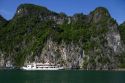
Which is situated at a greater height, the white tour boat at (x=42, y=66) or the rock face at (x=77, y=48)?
the rock face at (x=77, y=48)

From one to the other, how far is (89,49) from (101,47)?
6.97 m

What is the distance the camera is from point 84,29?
196m

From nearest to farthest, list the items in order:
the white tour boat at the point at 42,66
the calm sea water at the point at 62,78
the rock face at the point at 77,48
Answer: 1. the calm sea water at the point at 62,78
2. the white tour boat at the point at 42,66
3. the rock face at the point at 77,48

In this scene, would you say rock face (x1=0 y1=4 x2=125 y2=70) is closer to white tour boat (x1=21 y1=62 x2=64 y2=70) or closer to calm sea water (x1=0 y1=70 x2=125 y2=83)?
white tour boat (x1=21 y1=62 x2=64 y2=70)

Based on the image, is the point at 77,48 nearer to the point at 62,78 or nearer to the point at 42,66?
the point at 42,66

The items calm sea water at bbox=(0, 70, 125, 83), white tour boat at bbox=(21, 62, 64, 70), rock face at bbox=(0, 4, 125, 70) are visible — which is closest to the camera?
calm sea water at bbox=(0, 70, 125, 83)

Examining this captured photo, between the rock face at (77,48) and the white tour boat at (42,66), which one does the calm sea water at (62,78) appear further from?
the rock face at (77,48)

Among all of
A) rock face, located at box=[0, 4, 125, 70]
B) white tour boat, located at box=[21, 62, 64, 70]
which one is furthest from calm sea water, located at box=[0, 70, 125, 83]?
rock face, located at box=[0, 4, 125, 70]

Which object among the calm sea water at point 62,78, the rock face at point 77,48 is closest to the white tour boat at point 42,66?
the rock face at point 77,48

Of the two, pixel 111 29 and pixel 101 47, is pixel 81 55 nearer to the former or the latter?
pixel 101 47

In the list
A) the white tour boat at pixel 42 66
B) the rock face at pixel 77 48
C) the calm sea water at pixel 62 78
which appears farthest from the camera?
the rock face at pixel 77 48

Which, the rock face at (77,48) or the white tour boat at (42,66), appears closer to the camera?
the white tour boat at (42,66)

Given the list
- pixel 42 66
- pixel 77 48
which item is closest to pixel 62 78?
pixel 42 66

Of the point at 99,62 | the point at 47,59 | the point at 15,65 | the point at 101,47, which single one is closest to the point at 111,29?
the point at 101,47
